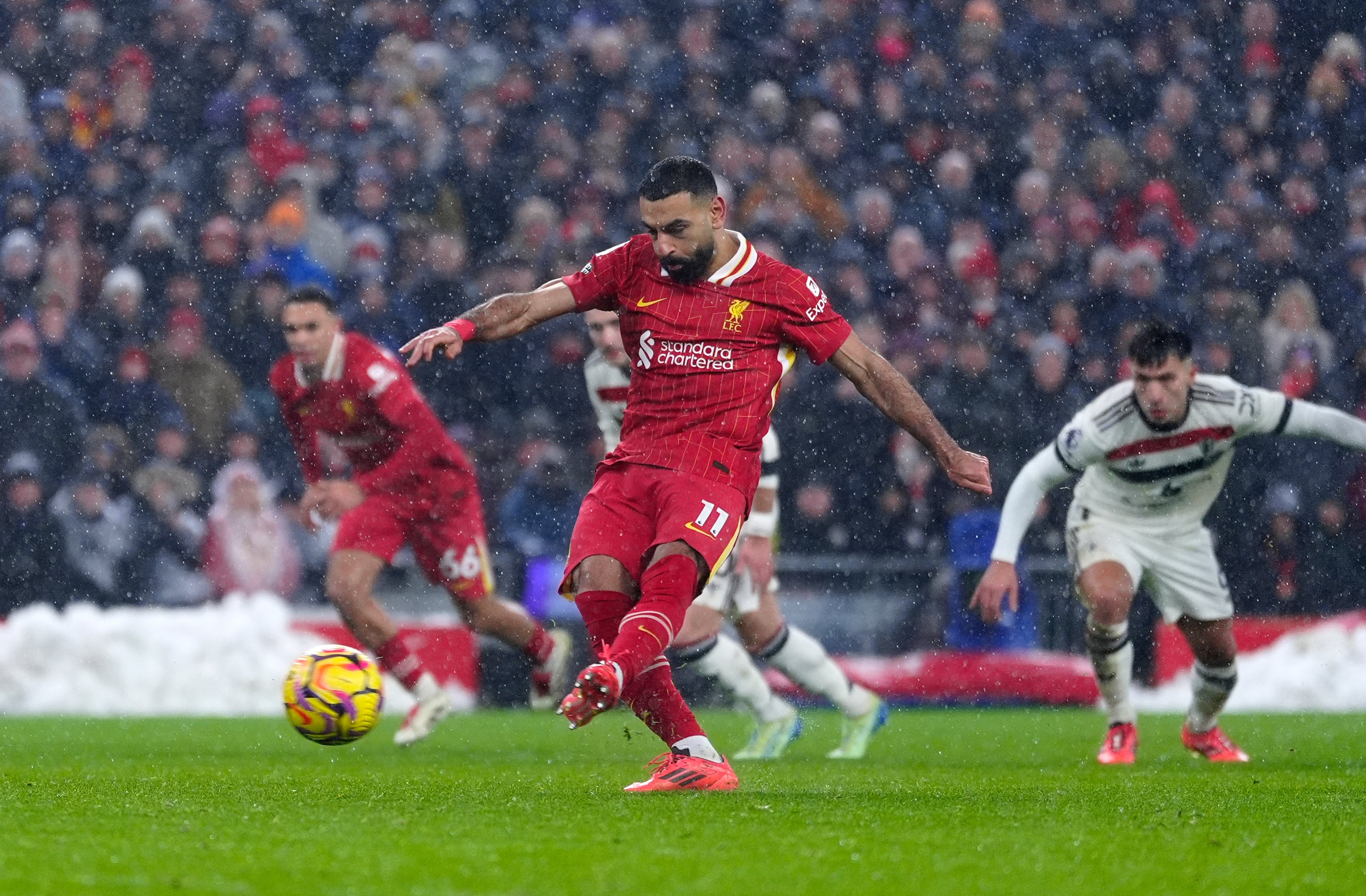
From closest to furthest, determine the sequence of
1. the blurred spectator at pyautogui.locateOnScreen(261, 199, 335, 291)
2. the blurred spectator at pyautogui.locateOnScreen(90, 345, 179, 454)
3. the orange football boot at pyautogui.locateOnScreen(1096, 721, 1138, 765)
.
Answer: the orange football boot at pyautogui.locateOnScreen(1096, 721, 1138, 765) < the blurred spectator at pyautogui.locateOnScreen(90, 345, 179, 454) < the blurred spectator at pyautogui.locateOnScreen(261, 199, 335, 291)

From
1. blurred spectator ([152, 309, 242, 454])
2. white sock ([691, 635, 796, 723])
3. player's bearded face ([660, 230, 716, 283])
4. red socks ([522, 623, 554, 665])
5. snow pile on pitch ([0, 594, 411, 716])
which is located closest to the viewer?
player's bearded face ([660, 230, 716, 283])

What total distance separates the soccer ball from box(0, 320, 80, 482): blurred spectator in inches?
251

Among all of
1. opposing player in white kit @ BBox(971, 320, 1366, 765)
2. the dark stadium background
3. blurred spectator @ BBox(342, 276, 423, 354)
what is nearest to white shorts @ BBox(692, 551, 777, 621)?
opposing player in white kit @ BBox(971, 320, 1366, 765)

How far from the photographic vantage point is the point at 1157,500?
8445 mm

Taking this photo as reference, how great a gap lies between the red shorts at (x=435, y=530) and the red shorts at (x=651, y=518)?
3311mm

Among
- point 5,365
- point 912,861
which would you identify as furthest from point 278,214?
point 912,861

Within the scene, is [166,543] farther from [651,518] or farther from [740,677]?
[651,518]

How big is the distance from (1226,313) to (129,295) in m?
7.61

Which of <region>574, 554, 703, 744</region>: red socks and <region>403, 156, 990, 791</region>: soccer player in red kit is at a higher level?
<region>403, 156, 990, 791</region>: soccer player in red kit

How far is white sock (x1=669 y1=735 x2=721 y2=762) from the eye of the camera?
234 inches

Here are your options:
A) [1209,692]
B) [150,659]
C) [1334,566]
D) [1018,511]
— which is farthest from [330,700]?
[1334,566]

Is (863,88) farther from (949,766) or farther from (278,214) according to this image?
(949,766)

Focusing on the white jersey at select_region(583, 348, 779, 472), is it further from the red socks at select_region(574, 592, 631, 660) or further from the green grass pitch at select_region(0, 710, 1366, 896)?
the red socks at select_region(574, 592, 631, 660)

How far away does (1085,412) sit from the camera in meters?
8.16
